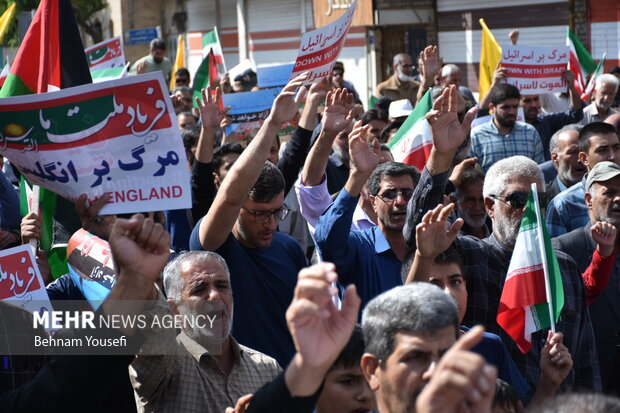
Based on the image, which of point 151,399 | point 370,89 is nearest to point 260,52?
point 370,89

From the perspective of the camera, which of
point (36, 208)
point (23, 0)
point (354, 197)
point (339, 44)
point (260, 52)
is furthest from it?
point (260, 52)

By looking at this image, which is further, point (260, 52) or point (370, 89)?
point (260, 52)

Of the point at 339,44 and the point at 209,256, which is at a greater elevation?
the point at 339,44

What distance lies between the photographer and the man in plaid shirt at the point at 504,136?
8711 millimetres

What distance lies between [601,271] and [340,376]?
2.07 meters

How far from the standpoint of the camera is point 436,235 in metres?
3.95

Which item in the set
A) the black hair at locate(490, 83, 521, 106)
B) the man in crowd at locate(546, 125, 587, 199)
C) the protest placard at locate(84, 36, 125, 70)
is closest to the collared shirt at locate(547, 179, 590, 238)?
the man in crowd at locate(546, 125, 587, 199)

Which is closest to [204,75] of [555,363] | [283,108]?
Result: [283,108]

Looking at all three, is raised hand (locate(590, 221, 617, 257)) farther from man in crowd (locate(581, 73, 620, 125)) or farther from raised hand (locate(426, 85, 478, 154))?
man in crowd (locate(581, 73, 620, 125))

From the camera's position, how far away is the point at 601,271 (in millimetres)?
4922

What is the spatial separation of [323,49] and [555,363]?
11.3 feet

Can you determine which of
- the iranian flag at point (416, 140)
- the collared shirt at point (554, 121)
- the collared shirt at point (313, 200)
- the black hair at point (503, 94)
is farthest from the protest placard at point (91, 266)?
the collared shirt at point (554, 121)

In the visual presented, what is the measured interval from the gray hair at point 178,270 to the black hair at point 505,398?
1303 millimetres

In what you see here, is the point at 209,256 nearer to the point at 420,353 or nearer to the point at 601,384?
the point at 420,353
